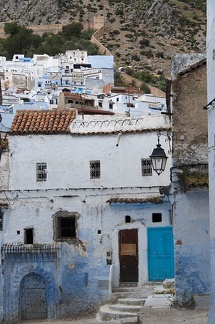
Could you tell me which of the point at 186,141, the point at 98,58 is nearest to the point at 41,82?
the point at 98,58

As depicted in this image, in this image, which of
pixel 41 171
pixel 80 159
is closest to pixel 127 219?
pixel 80 159

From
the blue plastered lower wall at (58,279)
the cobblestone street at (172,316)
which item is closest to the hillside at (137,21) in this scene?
the blue plastered lower wall at (58,279)

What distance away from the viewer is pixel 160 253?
23812 mm

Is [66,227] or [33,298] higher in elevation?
[66,227]

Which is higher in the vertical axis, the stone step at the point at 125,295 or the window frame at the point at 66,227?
the window frame at the point at 66,227

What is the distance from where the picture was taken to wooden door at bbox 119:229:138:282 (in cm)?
2391

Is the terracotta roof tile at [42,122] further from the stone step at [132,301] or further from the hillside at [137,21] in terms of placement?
the hillside at [137,21]

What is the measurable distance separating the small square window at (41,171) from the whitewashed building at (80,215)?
36 mm

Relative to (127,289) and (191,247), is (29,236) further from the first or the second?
(191,247)

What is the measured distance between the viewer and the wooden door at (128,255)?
23906 mm

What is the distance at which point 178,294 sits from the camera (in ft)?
57.3

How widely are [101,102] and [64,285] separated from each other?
46880mm

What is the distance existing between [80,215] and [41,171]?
6.18ft

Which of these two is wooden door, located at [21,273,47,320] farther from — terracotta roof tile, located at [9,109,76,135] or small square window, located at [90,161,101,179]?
terracotta roof tile, located at [9,109,76,135]
